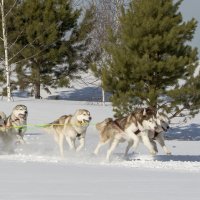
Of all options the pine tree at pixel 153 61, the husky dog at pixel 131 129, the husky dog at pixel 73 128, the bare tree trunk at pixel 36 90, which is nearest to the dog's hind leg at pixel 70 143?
the husky dog at pixel 73 128

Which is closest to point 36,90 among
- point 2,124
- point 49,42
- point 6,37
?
point 49,42

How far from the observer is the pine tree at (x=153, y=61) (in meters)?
18.2

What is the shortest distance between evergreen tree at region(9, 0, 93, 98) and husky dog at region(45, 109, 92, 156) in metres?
15.4

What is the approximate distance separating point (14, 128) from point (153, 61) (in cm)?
874

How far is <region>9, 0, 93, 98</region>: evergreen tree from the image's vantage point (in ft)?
84.5

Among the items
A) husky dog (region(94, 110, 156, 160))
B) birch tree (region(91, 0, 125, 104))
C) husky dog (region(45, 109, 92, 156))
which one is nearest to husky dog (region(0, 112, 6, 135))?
husky dog (region(45, 109, 92, 156))

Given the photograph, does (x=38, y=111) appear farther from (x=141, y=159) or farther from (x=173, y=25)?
(x=141, y=159)

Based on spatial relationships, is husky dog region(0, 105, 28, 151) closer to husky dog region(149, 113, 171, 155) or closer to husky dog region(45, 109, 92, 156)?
husky dog region(45, 109, 92, 156)

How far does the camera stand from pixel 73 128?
9930 millimetres

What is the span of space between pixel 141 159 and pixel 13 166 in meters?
3.22

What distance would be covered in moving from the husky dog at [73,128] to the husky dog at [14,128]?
2.11ft

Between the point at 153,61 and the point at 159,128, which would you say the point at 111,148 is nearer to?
the point at 159,128

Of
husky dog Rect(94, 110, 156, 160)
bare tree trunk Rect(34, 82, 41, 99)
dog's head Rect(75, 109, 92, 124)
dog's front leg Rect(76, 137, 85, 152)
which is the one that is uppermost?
bare tree trunk Rect(34, 82, 41, 99)

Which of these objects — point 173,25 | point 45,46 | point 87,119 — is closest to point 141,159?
point 87,119
